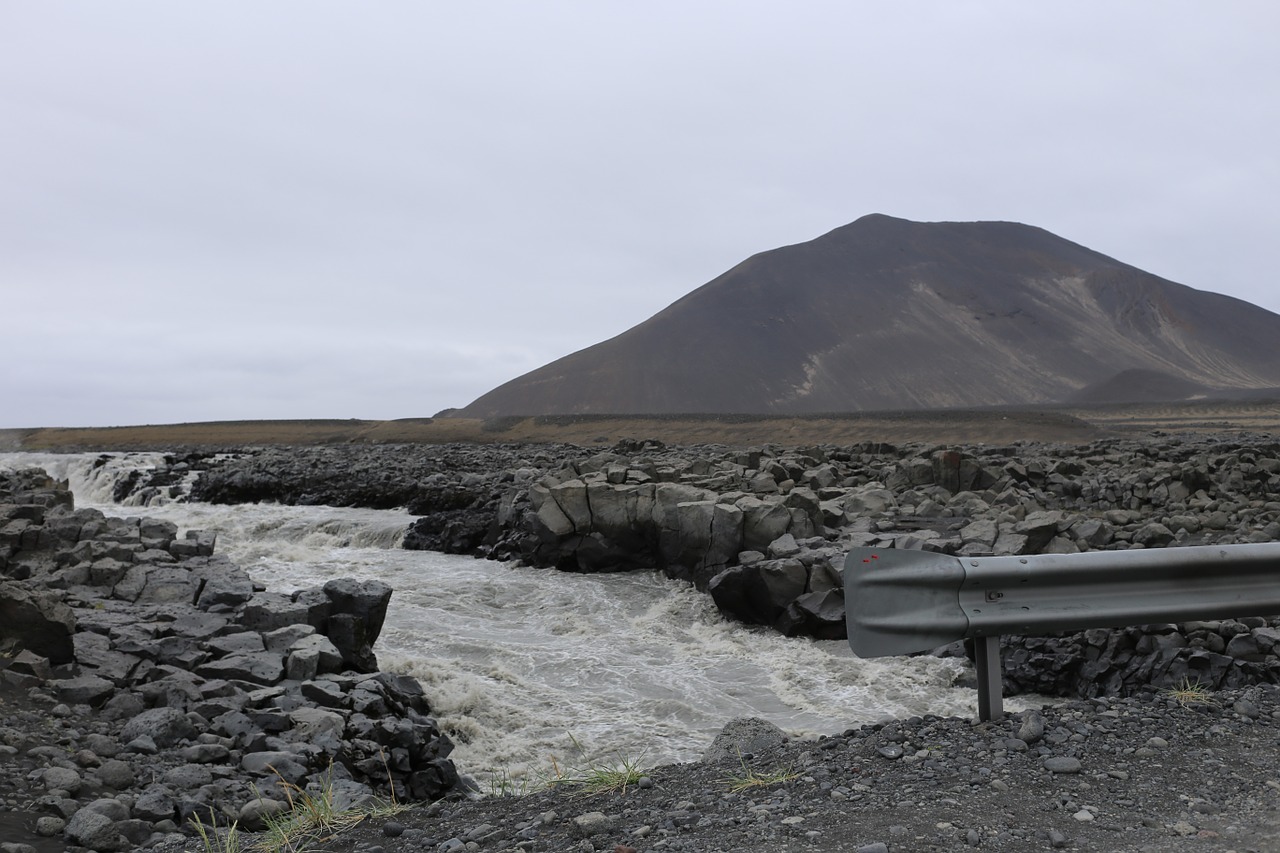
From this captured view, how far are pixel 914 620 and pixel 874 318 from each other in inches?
7913

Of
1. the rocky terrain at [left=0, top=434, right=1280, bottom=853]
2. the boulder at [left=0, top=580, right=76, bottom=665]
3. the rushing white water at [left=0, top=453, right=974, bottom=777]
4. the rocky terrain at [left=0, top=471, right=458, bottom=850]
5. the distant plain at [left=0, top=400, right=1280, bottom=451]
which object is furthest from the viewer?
the distant plain at [left=0, top=400, right=1280, bottom=451]

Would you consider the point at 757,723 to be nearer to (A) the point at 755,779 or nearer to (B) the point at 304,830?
(A) the point at 755,779

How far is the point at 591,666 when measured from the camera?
12.8 metres

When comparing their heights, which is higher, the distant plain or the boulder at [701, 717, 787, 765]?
the distant plain

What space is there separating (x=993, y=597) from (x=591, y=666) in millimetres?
8728

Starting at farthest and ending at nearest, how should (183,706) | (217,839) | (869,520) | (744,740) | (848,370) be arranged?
(848,370) → (869,520) → (183,706) → (744,740) → (217,839)

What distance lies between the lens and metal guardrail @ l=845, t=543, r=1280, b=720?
4.81 metres

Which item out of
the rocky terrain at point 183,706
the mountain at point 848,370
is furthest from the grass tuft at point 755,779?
the mountain at point 848,370

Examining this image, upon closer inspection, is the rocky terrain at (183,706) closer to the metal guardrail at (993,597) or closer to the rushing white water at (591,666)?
the rushing white water at (591,666)

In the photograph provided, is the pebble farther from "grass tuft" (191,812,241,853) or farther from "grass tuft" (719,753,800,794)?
"grass tuft" (191,812,241,853)

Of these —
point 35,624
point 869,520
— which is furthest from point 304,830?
point 869,520

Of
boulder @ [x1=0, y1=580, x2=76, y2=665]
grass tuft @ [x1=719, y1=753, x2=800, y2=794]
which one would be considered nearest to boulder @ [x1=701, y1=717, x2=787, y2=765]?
grass tuft @ [x1=719, y1=753, x2=800, y2=794]

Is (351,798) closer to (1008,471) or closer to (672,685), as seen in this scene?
(672,685)

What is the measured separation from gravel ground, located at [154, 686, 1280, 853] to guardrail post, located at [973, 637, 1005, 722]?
0.11m
